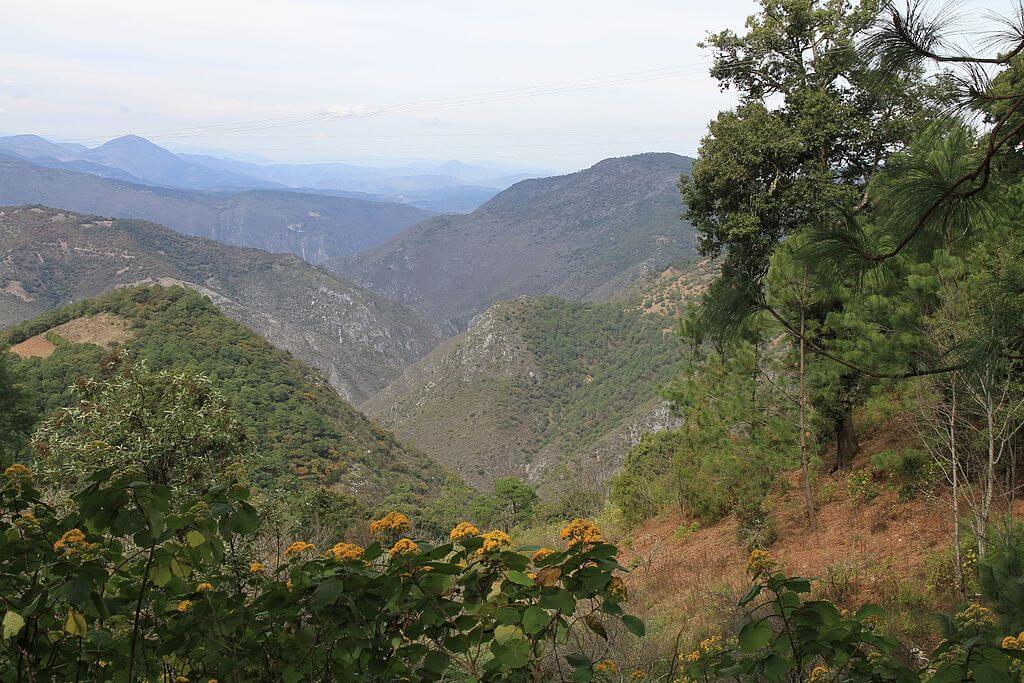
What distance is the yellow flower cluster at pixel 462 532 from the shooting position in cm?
194

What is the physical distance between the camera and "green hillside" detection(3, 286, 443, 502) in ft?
114

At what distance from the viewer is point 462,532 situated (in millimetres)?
2029

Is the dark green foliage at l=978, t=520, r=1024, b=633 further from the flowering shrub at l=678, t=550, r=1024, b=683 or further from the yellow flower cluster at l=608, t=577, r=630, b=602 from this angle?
the yellow flower cluster at l=608, t=577, r=630, b=602

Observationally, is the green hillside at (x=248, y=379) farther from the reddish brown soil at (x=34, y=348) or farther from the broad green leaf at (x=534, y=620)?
the broad green leaf at (x=534, y=620)

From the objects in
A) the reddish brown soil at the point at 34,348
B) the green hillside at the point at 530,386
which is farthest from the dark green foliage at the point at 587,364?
the reddish brown soil at the point at 34,348

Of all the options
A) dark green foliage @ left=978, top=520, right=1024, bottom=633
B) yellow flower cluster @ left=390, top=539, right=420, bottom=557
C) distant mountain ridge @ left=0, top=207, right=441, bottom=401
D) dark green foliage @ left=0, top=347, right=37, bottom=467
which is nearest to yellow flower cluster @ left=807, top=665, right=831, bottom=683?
dark green foliage @ left=978, top=520, right=1024, bottom=633

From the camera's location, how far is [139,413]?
1188cm

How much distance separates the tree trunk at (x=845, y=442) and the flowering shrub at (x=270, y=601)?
1041cm

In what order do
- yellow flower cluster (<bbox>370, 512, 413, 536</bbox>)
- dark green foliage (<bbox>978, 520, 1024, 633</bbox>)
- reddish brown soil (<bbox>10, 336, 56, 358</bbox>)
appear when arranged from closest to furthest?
yellow flower cluster (<bbox>370, 512, 413, 536</bbox>) → dark green foliage (<bbox>978, 520, 1024, 633</bbox>) → reddish brown soil (<bbox>10, 336, 56, 358</bbox>)

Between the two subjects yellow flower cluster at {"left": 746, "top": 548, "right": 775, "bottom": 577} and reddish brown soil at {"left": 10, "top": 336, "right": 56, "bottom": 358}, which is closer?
yellow flower cluster at {"left": 746, "top": 548, "right": 775, "bottom": 577}

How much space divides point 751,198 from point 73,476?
1368 centimetres

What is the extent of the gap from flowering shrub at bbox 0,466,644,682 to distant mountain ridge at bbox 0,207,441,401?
3965 inches

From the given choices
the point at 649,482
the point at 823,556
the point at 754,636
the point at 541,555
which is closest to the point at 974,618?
the point at 754,636

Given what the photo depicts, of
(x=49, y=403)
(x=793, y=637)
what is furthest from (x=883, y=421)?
(x=49, y=403)
